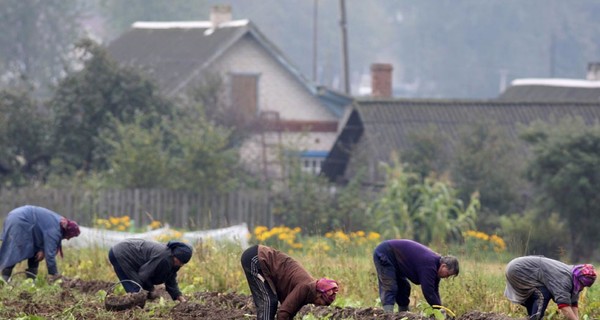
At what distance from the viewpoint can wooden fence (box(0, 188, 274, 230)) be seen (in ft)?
92.0

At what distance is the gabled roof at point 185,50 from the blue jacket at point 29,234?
70.6ft

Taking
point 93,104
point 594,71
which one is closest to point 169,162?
point 93,104

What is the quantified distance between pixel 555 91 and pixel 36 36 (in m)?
36.2

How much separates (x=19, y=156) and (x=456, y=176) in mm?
10713

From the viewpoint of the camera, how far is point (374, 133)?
3281 centimetres

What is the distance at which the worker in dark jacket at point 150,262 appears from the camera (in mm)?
13641

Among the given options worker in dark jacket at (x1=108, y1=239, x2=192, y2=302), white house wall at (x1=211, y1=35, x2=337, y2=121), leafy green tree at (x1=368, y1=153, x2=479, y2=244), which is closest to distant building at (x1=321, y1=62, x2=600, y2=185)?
leafy green tree at (x1=368, y1=153, x2=479, y2=244)

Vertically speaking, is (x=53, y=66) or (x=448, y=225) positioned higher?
(x=53, y=66)

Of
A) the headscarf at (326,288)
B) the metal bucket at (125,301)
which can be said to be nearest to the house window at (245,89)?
the metal bucket at (125,301)

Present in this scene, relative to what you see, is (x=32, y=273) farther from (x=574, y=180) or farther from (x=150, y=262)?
(x=574, y=180)

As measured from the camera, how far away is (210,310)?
1334 centimetres

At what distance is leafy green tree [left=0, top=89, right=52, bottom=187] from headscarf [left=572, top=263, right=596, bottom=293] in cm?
2081

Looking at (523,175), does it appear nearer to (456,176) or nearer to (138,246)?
(456,176)

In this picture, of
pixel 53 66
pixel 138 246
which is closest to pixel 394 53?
pixel 53 66
